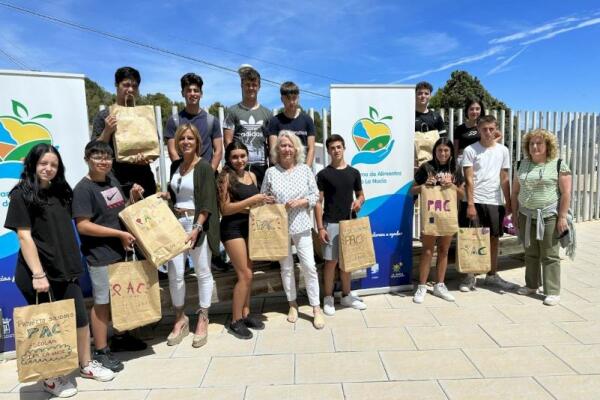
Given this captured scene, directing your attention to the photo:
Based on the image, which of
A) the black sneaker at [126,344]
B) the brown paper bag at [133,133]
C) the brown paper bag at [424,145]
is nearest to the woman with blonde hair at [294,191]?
the brown paper bag at [133,133]

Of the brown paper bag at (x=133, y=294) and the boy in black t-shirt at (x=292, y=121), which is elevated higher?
the boy in black t-shirt at (x=292, y=121)

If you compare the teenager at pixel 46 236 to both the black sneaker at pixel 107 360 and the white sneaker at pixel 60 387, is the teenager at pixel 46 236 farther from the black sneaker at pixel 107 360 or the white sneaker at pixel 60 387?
the black sneaker at pixel 107 360

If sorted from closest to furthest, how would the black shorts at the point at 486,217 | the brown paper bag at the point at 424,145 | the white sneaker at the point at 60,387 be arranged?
the white sneaker at the point at 60,387
the black shorts at the point at 486,217
the brown paper bag at the point at 424,145

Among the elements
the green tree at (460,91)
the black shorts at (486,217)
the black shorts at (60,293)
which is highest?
the green tree at (460,91)

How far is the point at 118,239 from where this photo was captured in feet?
10.4

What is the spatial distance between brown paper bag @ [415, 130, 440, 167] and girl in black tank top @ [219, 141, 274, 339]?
80.3 inches

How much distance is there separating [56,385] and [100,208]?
1331 mm

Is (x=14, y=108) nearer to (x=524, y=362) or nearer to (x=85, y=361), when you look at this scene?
(x=85, y=361)

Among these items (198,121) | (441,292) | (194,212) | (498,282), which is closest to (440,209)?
(441,292)

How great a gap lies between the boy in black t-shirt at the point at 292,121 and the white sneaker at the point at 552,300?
3.01 meters

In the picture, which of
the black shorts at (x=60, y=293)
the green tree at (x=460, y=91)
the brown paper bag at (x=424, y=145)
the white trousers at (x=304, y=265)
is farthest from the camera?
the green tree at (x=460, y=91)

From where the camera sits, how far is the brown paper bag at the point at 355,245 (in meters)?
4.00

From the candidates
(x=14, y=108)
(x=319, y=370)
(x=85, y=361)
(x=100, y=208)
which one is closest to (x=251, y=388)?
(x=319, y=370)

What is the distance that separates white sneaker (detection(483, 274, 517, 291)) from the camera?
4.83m
